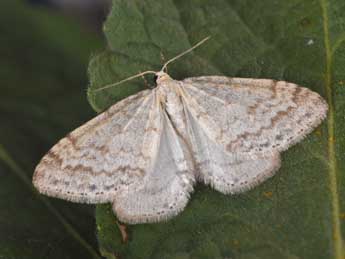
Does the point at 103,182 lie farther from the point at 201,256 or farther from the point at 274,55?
the point at 274,55

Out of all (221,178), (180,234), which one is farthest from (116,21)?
(180,234)

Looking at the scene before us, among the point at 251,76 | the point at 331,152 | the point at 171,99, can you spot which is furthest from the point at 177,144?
the point at 331,152

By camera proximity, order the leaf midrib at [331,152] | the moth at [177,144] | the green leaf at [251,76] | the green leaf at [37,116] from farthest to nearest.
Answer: the green leaf at [37,116]
the moth at [177,144]
the green leaf at [251,76]
the leaf midrib at [331,152]

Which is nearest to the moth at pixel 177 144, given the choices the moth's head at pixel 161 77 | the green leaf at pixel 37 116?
the moth's head at pixel 161 77

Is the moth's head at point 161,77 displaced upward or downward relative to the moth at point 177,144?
upward

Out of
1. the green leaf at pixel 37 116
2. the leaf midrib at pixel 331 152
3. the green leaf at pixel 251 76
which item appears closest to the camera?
the leaf midrib at pixel 331 152

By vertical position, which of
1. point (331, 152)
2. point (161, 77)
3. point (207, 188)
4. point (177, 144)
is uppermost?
point (161, 77)

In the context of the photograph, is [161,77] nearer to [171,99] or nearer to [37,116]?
[171,99]

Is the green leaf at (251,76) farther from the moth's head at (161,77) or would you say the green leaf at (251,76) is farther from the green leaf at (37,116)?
the green leaf at (37,116)
